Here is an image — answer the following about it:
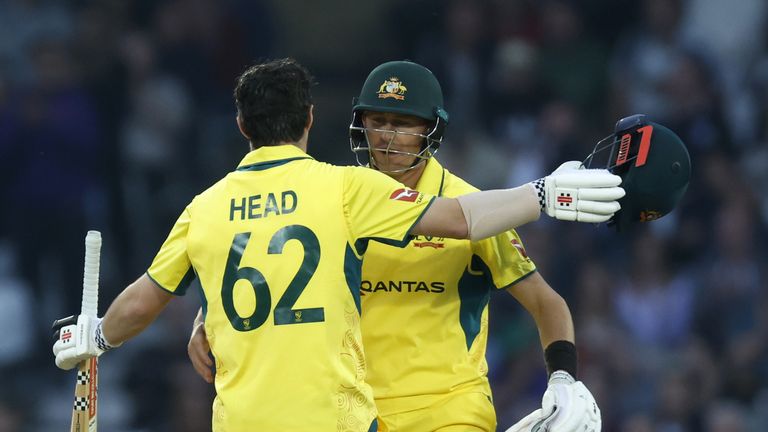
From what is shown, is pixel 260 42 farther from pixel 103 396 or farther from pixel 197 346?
pixel 197 346

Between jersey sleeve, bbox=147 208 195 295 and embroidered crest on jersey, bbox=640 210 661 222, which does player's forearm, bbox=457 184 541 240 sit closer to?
embroidered crest on jersey, bbox=640 210 661 222

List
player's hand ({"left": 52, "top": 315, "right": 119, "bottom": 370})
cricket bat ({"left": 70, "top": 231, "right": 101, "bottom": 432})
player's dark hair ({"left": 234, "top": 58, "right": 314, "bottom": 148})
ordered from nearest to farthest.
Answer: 1. player's dark hair ({"left": 234, "top": 58, "right": 314, "bottom": 148})
2. player's hand ({"left": 52, "top": 315, "right": 119, "bottom": 370})
3. cricket bat ({"left": 70, "top": 231, "right": 101, "bottom": 432})

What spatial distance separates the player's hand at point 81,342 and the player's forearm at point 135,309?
0.32 ft

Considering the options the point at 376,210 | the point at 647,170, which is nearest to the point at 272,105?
the point at 376,210

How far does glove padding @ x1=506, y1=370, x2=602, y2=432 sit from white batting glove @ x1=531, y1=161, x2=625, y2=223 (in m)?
0.68

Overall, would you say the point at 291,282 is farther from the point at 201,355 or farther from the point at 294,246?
the point at 201,355

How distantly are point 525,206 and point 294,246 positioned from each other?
80 centimetres

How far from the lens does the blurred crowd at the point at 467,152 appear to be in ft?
29.2

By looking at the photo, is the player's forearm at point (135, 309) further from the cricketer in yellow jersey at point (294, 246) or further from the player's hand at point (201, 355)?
the player's hand at point (201, 355)

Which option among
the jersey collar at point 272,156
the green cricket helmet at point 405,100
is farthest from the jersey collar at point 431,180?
the jersey collar at point 272,156

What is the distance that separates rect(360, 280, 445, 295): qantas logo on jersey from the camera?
482 centimetres

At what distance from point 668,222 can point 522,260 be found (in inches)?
186

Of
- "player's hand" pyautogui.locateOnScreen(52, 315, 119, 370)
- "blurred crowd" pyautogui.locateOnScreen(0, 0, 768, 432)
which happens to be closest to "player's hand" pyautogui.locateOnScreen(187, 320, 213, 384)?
"player's hand" pyautogui.locateOnScreen(52, 315, 119, 370)

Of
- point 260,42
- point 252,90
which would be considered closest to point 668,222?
point 260,42
